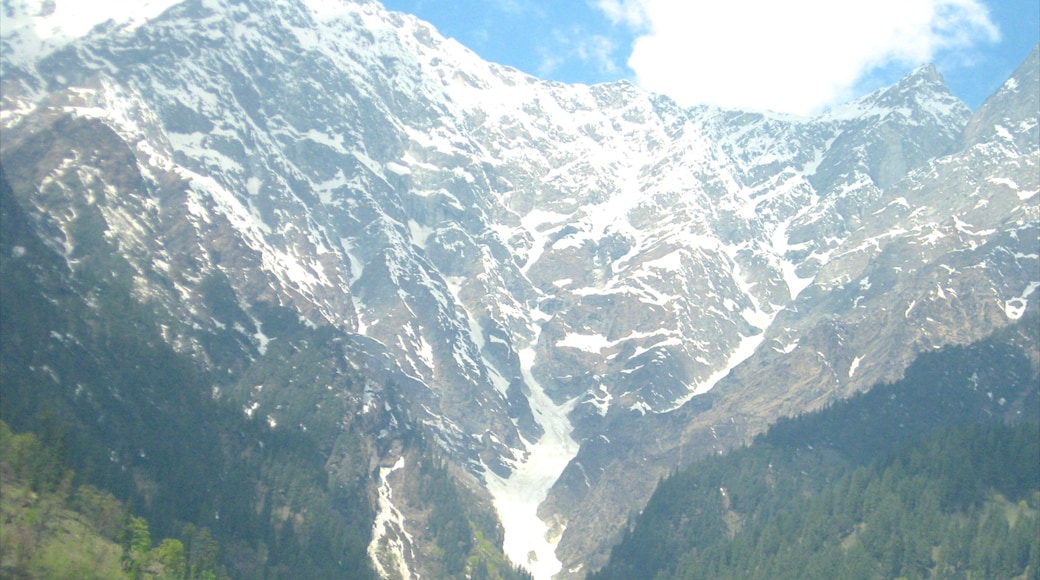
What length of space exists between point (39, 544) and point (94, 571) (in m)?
7.76

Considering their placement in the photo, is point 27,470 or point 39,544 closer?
point 39,544

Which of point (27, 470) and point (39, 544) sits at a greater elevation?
point (27, 470)

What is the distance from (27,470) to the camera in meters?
190

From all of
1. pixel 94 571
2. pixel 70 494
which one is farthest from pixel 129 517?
pixel 94 571

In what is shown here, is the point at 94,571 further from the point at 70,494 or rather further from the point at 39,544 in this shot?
the point at 70,494

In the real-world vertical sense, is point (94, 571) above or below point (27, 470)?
below

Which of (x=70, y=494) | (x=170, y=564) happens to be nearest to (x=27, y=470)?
(x=70, y=494)

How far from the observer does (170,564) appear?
191375 mm

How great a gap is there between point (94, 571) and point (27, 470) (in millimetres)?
27434

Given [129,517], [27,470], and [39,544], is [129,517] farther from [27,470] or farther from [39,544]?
[39,544]

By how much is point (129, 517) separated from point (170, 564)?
11022 mm

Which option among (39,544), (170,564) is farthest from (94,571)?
(170,564)

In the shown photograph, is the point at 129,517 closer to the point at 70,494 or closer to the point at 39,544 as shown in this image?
the point at 70,494

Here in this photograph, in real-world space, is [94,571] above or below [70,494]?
below
